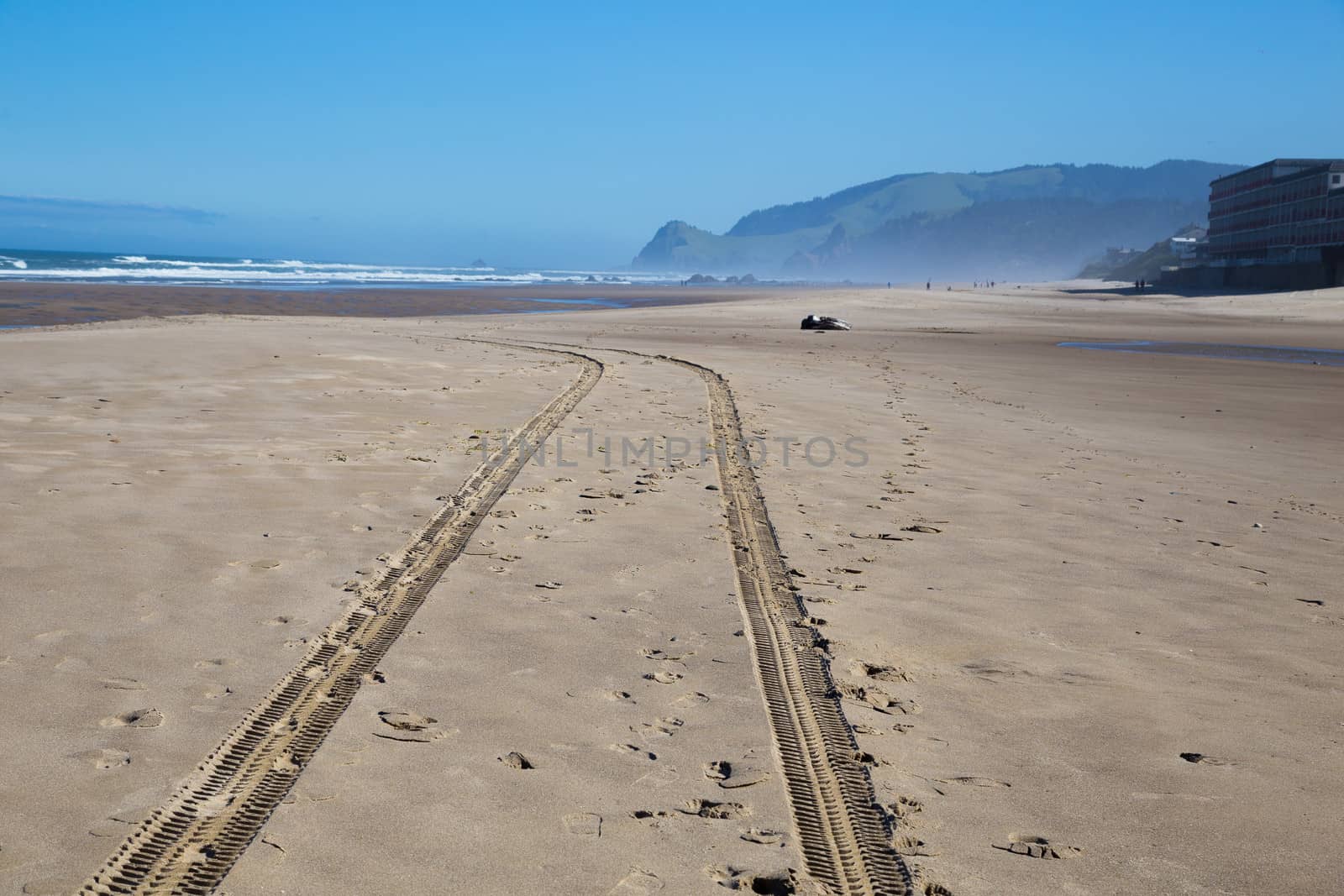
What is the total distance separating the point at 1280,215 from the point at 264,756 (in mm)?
88517

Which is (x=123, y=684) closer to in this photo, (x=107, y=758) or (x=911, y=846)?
(x=107, y=758)

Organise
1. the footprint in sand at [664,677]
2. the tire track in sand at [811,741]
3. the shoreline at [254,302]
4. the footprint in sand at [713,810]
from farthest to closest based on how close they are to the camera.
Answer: the shoreline at [254,302] < the footprint in sand at [664,677] < the footprint in sand at [713,810] < the tire track in sand at [811,741]

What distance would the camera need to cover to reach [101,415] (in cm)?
1079

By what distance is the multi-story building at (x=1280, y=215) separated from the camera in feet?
226

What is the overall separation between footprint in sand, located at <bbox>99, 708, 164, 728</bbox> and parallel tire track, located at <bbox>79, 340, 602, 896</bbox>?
31 cm

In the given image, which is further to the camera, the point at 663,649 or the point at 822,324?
the point at 822,324

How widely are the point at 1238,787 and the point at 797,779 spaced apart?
1.53 m

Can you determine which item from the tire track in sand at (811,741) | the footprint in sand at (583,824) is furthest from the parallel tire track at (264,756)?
the tire track in sand at (811,741)

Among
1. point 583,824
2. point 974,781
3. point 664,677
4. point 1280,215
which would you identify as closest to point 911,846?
point 974,781

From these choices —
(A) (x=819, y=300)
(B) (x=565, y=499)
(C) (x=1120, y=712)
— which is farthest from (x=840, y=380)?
(A) (x=819, y=300)

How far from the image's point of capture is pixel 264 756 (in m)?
3.69

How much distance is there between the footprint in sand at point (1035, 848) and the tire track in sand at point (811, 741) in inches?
14.2

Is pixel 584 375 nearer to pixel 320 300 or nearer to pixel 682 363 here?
pixel 682 363

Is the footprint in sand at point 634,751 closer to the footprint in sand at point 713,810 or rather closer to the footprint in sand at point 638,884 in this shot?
the footprint in sand at point 713,810
